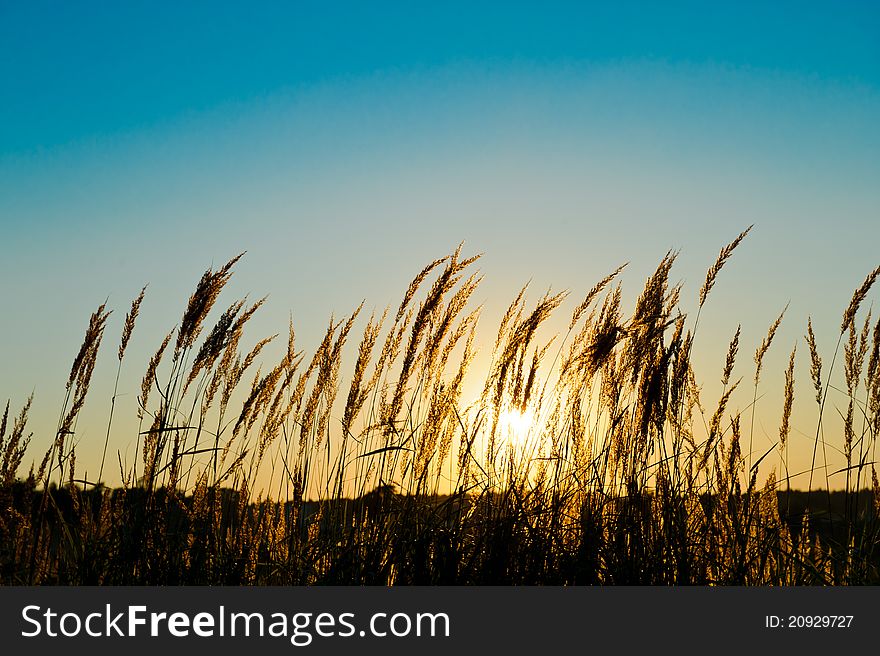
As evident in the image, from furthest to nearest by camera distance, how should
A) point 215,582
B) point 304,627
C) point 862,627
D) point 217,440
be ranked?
point 217,440
point 215,582
point 862,627
point 304,627

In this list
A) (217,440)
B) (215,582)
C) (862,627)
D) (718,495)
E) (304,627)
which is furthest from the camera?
(217,440)

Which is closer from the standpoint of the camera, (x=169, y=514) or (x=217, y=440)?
(x=169, y=514)

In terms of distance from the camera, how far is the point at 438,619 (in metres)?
2.37

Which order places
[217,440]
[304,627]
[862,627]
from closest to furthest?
1. [304,627]
2. [862,627]
3. [217,440]

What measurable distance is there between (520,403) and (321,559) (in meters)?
1.01

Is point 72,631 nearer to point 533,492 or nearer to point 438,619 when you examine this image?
point 438,619

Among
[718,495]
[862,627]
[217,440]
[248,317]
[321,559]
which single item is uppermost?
[248,317]

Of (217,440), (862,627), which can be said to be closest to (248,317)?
(217,440)

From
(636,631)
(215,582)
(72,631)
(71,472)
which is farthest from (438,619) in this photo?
(71,472)

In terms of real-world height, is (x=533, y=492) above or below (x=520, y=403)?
below

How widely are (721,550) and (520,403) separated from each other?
0.96 m

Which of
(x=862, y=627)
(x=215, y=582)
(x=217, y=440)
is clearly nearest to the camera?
(x=862, y=627)

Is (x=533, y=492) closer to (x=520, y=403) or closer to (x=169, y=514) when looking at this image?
(x=520, y=403)

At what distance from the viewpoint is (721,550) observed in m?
2.96
